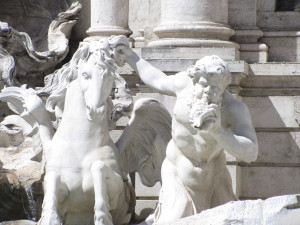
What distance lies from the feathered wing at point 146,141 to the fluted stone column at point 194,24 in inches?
65.7

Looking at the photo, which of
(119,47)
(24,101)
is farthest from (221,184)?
(24,101)

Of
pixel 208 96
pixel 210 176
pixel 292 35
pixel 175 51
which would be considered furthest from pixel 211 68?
pixel 292 35

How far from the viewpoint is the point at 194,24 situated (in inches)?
491

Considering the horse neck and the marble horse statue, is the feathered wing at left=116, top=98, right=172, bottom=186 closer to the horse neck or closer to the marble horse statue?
the marble horse statue

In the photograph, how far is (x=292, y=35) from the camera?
1320 cm

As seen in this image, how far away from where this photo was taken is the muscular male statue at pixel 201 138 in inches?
383

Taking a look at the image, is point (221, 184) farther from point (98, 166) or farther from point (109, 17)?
point (109, 17)

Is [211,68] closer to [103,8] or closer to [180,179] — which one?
[180,179]

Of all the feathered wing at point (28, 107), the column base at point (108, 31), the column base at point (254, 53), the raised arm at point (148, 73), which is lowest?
the feathered wing at point (28, 107)

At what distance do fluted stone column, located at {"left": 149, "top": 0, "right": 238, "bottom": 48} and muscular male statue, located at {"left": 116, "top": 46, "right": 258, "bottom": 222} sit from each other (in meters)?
2.00

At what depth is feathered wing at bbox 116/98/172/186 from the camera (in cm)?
1101

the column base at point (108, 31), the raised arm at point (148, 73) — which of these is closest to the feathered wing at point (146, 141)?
the raised arm at point (148, 73)

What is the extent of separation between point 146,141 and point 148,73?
2.64ft

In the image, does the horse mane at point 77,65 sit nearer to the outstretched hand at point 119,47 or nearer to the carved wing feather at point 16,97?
the outstretched hand at point 119,47
